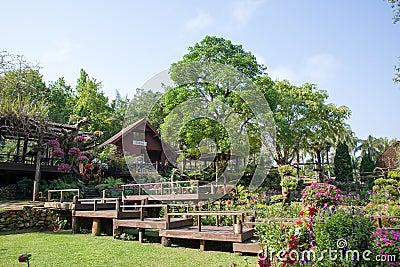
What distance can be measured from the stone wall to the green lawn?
1313mm

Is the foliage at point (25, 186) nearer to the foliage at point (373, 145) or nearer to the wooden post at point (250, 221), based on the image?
the wooden post at point (250, 221)

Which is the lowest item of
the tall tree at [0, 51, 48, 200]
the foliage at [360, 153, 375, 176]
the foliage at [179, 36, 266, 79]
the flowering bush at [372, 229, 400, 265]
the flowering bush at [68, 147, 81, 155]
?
the flowering bush at [372, 229, 400, 265]

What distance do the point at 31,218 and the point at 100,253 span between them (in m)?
5.37

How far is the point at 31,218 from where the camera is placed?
35.8 ft

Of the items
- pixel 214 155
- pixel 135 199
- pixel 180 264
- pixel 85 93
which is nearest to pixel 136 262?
pixel 180 264

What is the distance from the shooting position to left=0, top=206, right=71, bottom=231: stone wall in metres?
10.4

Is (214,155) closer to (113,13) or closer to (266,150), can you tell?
(266,150)

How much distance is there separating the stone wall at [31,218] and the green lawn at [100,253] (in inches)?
51.7

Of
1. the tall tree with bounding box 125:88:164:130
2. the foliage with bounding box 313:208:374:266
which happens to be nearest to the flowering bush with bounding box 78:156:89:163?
the tall tree with bounding box 125:88:164:130

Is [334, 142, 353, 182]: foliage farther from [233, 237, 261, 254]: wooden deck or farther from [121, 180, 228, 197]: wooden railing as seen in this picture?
[233, 237, 261, 254]: wooden deck

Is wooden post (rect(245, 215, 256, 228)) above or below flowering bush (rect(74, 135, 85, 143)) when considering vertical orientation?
below

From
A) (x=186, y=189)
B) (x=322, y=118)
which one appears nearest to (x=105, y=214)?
(x=186, y=189)

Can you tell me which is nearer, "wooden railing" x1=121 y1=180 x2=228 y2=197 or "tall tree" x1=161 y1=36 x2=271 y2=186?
"wooden railing" x1=121 y1=180 x2=228 y2=197

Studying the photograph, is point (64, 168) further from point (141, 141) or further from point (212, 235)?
point (212, 235)
